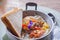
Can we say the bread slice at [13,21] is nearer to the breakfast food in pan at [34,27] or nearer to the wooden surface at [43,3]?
the breakfast food in pan at [34,27]

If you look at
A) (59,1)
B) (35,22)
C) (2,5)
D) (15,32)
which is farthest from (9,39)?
(59,1)

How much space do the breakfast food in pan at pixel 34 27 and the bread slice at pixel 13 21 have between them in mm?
37

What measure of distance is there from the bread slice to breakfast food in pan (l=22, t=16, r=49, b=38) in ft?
0.12

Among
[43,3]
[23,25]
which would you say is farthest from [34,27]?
[43,3]

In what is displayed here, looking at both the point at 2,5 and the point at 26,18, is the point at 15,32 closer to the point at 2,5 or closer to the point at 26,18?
the point at 26,18

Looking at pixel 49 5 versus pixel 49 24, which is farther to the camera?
pixel 49 5

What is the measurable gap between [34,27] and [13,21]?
0.38 feet

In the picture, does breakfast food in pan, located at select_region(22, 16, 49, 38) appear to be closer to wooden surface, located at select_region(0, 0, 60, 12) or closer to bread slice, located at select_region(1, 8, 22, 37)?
bread slice, located at select_region(1, 8, 22, 37)

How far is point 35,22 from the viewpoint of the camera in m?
0.80

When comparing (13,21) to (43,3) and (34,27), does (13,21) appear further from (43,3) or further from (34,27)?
(43,3)

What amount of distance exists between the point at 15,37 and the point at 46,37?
0.14 metres

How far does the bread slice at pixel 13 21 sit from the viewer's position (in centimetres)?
70

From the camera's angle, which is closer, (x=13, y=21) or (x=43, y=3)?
(x=13, y=21)

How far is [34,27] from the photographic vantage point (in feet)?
2.54
